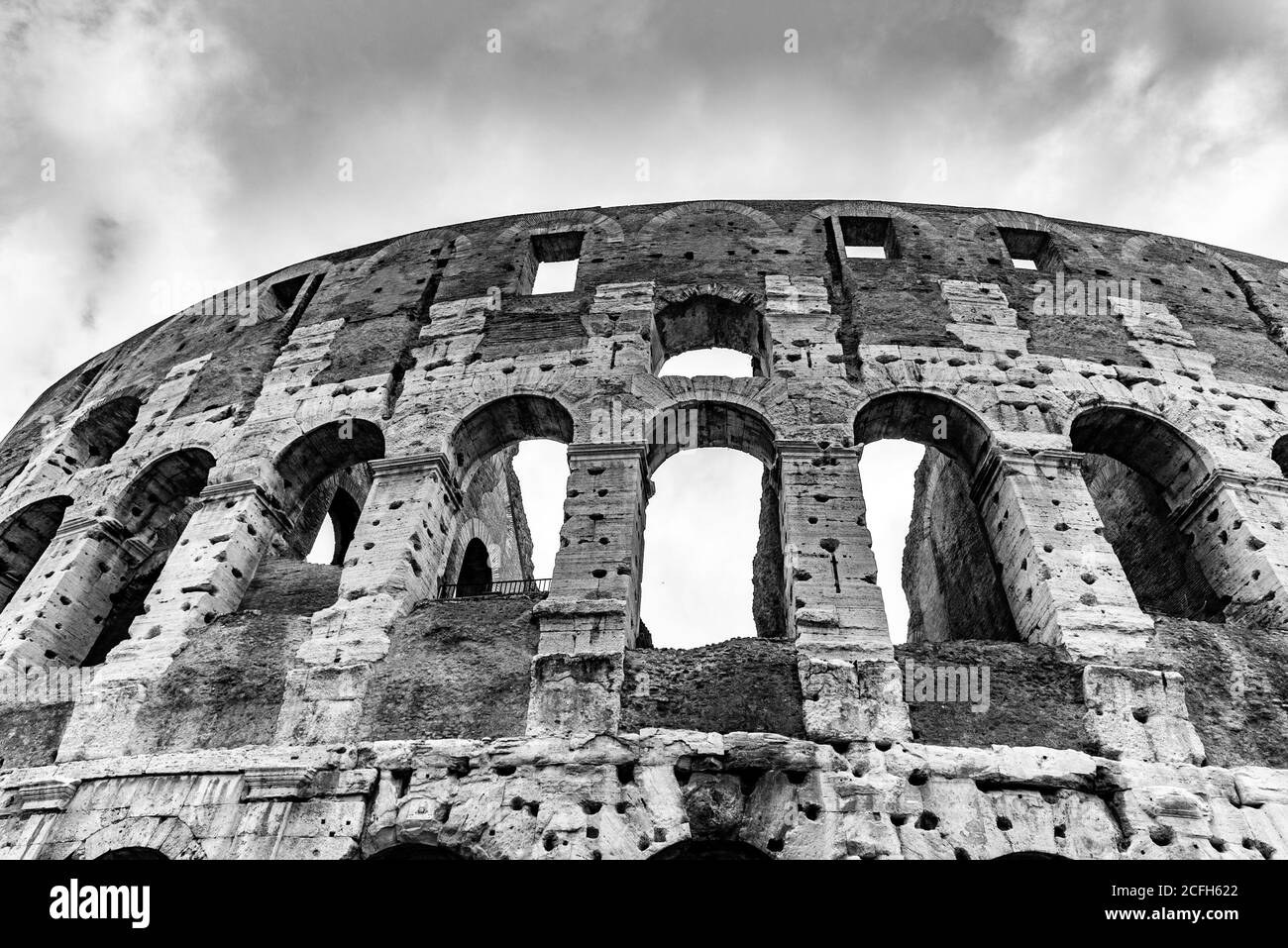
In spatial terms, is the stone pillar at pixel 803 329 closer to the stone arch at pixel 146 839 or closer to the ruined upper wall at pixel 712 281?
the ruined upper wall at pixel 712 281

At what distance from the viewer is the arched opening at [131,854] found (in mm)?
5594

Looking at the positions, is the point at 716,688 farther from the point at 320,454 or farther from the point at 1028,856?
the point at 320,454

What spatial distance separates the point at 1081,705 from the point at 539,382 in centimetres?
553

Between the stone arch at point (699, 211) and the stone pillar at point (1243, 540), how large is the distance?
5508 millimetres

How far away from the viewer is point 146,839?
18.5ft

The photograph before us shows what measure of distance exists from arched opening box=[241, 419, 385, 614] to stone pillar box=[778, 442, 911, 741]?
163 inches

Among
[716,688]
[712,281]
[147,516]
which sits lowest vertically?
[716,688]

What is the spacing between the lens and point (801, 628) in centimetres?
629

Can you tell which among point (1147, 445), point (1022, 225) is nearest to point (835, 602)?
point (1147, 445)

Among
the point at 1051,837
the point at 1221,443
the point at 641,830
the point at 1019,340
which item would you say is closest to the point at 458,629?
the point at 641,830

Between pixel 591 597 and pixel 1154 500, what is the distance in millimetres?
6100

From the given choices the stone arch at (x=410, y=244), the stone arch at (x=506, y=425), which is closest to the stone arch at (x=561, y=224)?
the stone arch at (x=410, y=244)

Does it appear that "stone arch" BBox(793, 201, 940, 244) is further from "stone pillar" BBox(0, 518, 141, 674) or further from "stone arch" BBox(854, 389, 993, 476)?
"stone pillar" BBox(0, 518, 141, 674)
